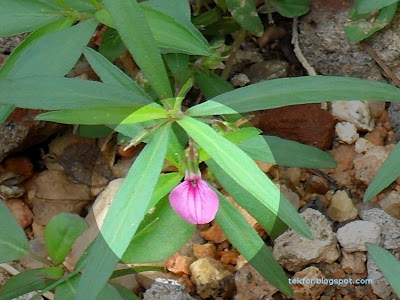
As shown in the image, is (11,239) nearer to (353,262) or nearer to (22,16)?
(22,16)

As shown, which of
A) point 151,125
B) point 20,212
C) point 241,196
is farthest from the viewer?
point 20,212

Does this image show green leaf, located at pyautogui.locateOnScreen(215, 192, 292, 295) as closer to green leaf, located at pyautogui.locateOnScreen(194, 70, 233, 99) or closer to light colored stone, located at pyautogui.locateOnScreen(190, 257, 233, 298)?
light colored stone, located at pyautogui.locateOnScreen(190, 257, 233, 298)

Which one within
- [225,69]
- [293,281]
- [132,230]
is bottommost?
[293,281]

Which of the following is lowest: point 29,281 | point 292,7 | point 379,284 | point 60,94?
point 379,284

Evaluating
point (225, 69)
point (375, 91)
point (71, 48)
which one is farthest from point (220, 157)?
point (225, 69)

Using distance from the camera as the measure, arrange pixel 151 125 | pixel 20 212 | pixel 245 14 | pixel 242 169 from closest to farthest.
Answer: pixel 242 169 → pixel 151 125 → pixel 245 14 → pixel 20 212

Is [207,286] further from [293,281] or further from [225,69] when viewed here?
[225,69]

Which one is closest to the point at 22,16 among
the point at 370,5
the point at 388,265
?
the point at 370,5

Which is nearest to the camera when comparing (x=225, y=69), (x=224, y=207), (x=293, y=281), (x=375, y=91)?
(x=375, y=91)
